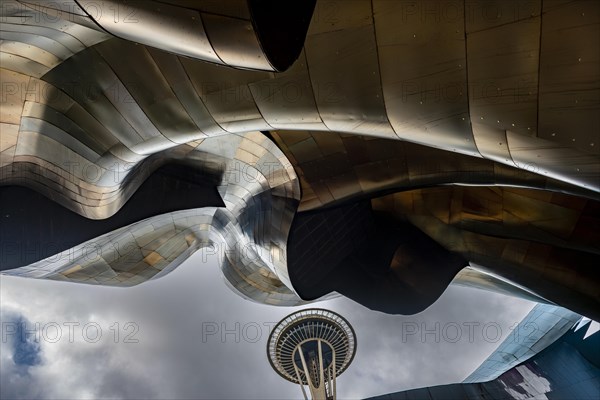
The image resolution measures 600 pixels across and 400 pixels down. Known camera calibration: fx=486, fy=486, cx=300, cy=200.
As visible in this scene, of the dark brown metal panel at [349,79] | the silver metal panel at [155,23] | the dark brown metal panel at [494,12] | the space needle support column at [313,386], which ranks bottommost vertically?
the silver metal panel at [155,23]

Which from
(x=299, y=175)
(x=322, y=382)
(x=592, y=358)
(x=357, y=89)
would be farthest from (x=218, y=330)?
(x=357, y=89)

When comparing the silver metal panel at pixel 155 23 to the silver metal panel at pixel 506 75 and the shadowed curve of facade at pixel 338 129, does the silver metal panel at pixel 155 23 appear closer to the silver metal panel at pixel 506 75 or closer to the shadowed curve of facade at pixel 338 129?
the shadowed curve of facade at pixel 338 129

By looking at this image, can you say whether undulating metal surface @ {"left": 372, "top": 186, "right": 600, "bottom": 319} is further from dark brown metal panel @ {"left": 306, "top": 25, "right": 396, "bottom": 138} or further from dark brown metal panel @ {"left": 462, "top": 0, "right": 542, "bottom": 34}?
dark brown metal panel @ {"left": 462, "top": 0, "right": 542, "bottom": 34}

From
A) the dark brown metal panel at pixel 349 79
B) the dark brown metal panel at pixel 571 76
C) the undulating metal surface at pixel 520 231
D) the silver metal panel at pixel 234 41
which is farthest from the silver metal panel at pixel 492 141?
the undulating metal surface at pixel 520 231

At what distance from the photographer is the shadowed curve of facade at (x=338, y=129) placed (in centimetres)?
475

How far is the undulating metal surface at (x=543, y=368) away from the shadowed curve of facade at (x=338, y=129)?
36.6ft

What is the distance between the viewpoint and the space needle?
37531mm

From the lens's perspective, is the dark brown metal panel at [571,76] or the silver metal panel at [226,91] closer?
the dark brown metal panel at [571,76]

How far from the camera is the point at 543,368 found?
26219 mm

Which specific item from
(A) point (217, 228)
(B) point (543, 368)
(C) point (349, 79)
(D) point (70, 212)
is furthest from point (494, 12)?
(B) point (543, 368)

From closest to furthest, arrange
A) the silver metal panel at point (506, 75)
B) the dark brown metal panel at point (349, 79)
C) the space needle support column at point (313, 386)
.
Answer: the silver metal panel at point (506, 75), the dark brown metal panel at point (349, 79), the space needle support column at point (313, 386)

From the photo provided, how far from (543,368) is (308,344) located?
56.6 feet

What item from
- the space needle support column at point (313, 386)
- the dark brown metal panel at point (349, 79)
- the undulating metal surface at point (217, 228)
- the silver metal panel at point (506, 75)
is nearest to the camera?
the silver metal panel at point (506, 75)

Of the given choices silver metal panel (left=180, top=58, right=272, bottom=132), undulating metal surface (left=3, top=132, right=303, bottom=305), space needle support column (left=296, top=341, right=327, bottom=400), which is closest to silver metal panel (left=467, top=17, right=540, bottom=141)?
silver metal panel (left=180, top=58, right=272, bottom=132)
